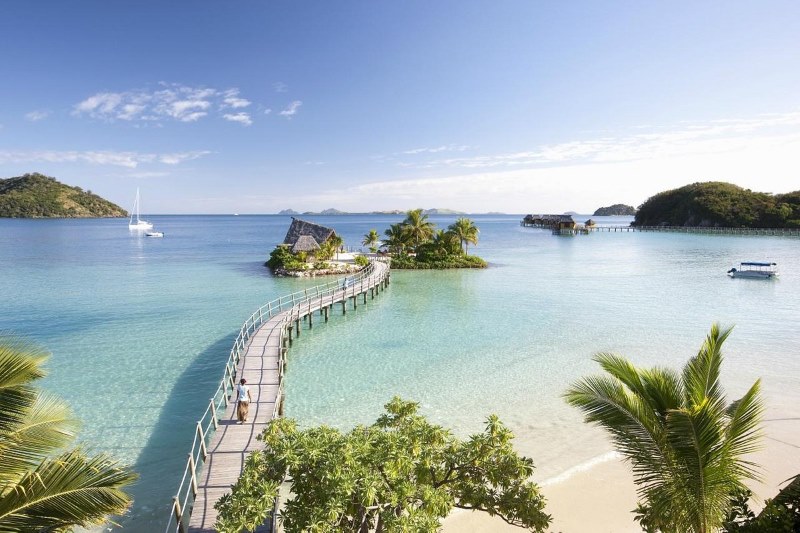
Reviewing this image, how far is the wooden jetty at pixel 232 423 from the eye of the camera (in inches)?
355

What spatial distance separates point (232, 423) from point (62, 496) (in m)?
7.65

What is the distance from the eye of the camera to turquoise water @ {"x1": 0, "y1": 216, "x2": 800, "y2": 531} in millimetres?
14148

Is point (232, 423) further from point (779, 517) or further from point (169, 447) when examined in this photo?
point (779, 517)

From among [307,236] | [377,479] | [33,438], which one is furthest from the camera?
[307,236]

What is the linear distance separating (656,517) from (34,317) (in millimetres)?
32801

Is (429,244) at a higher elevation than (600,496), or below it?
higher

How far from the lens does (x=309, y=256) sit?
46.7 m

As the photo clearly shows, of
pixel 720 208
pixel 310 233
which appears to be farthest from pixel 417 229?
pixel 720 208

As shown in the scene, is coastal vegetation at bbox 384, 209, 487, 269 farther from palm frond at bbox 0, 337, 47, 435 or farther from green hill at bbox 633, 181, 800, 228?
green hill at bbox 633, 181, 800, 228

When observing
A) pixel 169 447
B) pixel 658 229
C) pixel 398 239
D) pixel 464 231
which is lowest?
pixel 169 447

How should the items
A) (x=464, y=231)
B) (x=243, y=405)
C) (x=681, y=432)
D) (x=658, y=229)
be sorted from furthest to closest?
1. (x=658, y=229)
2. (x=464, y=231)
3. (x=243, y=405)
4. (x=681, y=432)

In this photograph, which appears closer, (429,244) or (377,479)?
(377,479)

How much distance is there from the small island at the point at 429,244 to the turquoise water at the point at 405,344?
15.1ft

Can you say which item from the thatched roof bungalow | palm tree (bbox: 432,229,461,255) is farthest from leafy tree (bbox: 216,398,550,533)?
palm tree (bbox: 432,229,461,255)
